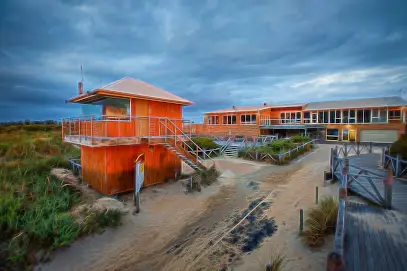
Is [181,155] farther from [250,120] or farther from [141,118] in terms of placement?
[250,120]

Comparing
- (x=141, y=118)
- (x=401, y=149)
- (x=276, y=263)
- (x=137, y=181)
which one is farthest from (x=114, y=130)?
(x=401, y=149)

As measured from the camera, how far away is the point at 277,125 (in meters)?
33.2

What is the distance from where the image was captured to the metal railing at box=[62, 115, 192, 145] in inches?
390

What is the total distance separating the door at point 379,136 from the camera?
26.8 meters

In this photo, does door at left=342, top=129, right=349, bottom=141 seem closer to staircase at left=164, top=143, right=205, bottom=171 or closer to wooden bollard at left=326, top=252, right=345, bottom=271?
staircase at left=164, top=143, right=205, bottom=171

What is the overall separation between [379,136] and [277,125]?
13.3 metres

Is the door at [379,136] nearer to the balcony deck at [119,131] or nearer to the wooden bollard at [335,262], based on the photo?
the balcony deck at [119,131]

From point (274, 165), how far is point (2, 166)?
744 inches

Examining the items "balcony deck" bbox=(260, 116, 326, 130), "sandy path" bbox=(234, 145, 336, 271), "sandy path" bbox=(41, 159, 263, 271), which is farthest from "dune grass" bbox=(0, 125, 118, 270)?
"balcony deck" bbox=(260, 116, 326, 130)

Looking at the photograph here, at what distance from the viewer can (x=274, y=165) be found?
18.0 metres

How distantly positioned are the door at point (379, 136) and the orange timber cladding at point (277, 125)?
0.29 metres

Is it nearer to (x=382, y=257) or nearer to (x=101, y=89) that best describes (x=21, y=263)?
(x=101, y=89)

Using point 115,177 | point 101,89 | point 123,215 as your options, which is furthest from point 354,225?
point 101,89

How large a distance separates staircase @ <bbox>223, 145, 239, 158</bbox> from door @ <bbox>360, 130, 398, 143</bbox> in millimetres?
19436
